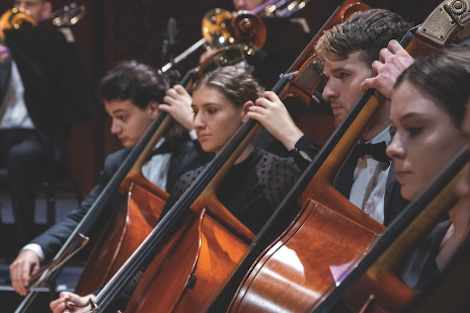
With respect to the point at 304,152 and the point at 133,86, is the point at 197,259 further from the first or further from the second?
the point at 133,86

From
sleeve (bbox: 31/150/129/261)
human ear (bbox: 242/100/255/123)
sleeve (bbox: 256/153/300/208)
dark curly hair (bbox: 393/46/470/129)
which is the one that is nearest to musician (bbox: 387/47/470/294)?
dark curly hair (bbox: 393/46/470/129)

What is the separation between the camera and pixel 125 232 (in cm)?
182

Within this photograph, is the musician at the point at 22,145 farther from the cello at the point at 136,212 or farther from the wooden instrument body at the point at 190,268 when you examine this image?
the wooden instrument body at the point at 190,268

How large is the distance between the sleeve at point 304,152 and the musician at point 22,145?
2225 millimetres

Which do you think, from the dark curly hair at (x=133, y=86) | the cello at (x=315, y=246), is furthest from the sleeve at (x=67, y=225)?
the cello at (x=315, y=246)

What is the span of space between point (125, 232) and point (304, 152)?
0.73 m

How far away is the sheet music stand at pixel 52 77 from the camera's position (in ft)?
9.58

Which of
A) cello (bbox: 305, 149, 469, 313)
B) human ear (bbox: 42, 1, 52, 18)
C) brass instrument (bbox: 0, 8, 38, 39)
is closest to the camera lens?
cello (bbox: 305, 149, 469, 313)

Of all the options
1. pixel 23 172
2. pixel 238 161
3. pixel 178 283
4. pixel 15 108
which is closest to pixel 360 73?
pixel 238 161

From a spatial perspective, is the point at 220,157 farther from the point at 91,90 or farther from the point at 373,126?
the point at 91,90

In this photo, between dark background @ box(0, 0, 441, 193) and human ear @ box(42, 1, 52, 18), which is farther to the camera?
dark background @ box(0, 0, 441, 193)

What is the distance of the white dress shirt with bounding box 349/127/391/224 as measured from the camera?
4.00 feet

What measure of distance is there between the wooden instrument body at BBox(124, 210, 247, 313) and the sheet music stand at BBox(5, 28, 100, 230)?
5.70 ft

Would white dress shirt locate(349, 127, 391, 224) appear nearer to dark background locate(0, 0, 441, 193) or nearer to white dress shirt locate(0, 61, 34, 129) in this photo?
white dress shirt locate(0, 61, 34, 129)
